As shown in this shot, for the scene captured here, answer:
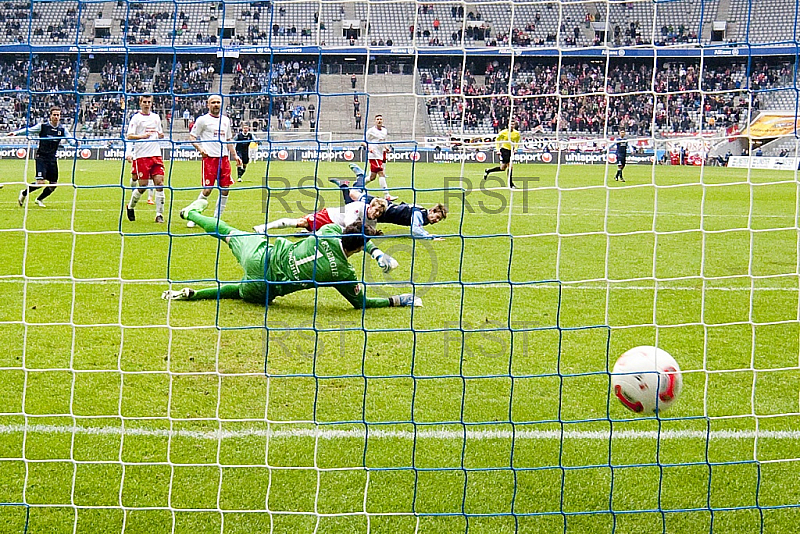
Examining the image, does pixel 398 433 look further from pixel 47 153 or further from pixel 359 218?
pixel 47 153

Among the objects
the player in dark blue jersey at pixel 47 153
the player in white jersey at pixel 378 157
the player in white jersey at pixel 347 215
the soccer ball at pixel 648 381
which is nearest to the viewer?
the soccer ball at pixel 648 381

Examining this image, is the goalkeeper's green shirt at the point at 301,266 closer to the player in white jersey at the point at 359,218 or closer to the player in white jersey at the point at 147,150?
the player in white jersey at the point at 359,218

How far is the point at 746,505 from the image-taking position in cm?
365

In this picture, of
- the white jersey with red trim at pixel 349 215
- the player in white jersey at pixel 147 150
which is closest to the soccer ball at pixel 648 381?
the white jersey with red trim at pixel 349 215

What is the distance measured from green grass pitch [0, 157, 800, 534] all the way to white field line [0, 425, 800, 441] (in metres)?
0.02

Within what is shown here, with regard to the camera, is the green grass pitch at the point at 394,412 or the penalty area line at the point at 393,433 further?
the penalty area line at the point at 393,433

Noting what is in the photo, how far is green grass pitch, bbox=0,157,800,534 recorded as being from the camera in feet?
11.8

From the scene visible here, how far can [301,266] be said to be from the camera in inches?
257

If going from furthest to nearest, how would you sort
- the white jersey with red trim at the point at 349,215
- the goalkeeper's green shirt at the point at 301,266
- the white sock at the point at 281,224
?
the white sock at the point at 281,224 → the white jersey with red trim at the point at 349,215 → the goalkeeper's green shirt at the point at 301,266

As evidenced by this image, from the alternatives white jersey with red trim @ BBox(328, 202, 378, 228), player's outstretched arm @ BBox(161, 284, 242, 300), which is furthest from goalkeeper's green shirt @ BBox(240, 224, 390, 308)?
white jersey with red trim @ BBox(328, 202, 378, 228)

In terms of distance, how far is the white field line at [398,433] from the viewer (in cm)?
425

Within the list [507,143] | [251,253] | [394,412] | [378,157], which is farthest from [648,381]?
[378,157]

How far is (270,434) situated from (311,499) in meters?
0.72

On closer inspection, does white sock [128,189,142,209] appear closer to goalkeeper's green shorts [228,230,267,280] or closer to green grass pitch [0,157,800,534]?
green grass pitch [0,157,800,534]
